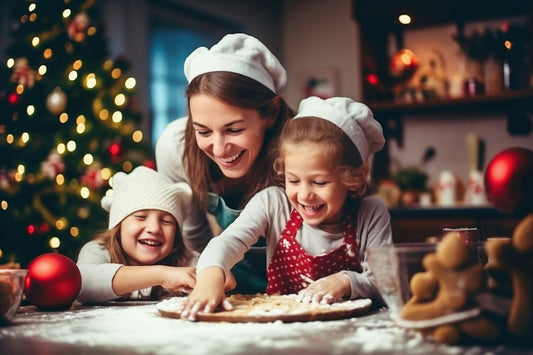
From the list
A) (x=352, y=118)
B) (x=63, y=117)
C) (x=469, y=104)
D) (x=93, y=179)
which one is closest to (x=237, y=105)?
(x=352, y=118)

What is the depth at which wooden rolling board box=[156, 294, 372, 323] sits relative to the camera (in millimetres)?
978

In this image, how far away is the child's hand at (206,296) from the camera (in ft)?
3.35

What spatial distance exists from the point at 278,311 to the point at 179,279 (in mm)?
353

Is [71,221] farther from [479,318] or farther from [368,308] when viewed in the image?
[479,318]

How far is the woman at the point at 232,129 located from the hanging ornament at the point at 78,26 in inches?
70.0

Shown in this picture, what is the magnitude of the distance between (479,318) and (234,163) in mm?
765

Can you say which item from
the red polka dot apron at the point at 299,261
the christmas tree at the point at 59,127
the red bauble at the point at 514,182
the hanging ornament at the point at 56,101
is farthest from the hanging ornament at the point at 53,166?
the red bauble at the point at 514,182

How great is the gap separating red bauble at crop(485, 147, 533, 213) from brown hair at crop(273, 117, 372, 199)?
355 mm

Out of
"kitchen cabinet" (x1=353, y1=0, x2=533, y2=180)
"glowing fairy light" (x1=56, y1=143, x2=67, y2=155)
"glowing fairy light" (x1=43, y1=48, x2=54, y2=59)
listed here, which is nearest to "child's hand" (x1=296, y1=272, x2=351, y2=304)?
"glowing fairy light" (x1=56, y1=143, x2=67, y2=155)

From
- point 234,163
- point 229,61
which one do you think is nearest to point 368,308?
point 234,163

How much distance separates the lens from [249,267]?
5.08 feet

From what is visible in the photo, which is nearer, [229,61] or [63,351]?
[63,351]

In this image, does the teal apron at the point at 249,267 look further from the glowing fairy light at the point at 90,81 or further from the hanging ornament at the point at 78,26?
the hanging ornament at the point at 78,26

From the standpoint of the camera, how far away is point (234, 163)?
145 centimetres
